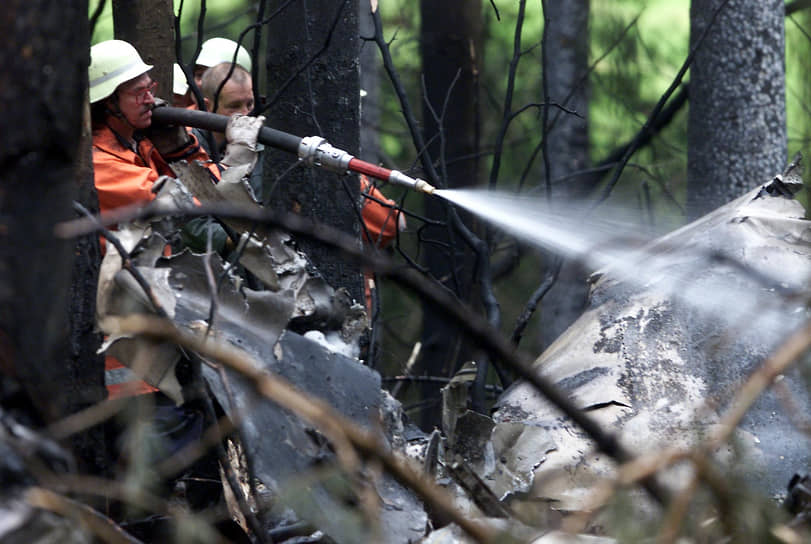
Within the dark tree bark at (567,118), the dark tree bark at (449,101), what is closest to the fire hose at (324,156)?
the dark tree bark at (449,101)

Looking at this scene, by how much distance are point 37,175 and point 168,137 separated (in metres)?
2.03

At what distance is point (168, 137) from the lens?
348cm

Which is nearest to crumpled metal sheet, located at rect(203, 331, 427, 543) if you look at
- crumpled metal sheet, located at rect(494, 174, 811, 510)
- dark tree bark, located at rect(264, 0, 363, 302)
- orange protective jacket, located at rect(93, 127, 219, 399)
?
crumpled metal sheet, located at rect(494, 174, 811, 510)

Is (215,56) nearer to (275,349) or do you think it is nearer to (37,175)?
(275,349)

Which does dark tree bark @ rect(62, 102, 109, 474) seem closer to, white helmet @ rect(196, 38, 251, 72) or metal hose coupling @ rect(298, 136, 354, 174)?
metal hose coupling @ rect(298, 136, 354, 174)

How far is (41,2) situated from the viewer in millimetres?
1479

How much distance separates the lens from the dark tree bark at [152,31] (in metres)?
4.01

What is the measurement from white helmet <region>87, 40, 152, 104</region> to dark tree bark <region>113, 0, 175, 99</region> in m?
0.63

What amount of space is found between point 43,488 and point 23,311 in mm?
274

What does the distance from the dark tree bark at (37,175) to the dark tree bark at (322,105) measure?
1.96 metres

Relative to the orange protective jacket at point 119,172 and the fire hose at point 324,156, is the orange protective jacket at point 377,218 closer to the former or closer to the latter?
the orange protective jacket at point 119,172

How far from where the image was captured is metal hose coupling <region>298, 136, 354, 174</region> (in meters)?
2.97

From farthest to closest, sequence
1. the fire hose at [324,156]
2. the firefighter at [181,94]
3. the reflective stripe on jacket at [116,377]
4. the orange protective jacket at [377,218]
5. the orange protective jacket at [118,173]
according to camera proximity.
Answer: the firefighter at [181,94], the orange protective jacket at [377,218], the orange protective jacket at [118,173], the fire hose at [324,156], the reflective stripe on jacket at [116,377]

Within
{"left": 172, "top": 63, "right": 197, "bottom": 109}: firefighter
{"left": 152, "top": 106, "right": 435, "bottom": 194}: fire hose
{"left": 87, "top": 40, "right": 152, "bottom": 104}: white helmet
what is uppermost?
{"left": 87, "top": 40, "right": 152, "bottom": 104}: white helmet
